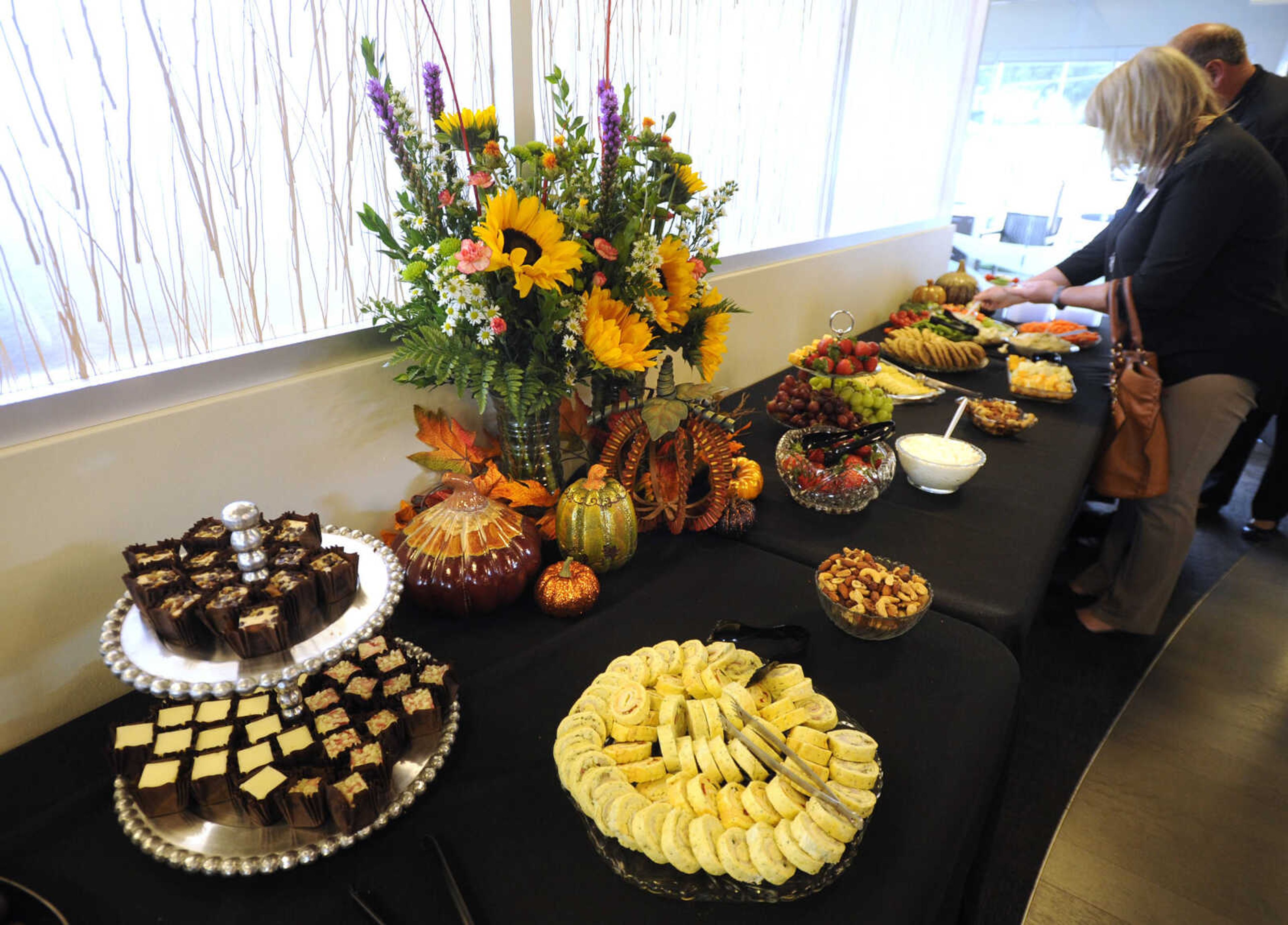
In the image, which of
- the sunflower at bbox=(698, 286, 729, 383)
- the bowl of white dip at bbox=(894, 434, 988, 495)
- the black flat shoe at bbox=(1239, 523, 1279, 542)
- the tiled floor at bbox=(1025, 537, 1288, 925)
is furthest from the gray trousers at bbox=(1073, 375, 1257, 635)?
the sunflower at bbox=(698, 286, 729, 383)

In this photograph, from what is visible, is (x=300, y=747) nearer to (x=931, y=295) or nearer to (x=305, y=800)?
(x=305, y=800)

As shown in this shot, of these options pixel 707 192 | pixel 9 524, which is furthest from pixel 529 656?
pixel 707 192

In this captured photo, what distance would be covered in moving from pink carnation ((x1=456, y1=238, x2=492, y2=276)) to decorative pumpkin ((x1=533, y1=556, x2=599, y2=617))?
15.4 inches

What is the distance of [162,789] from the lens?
1.93 feet

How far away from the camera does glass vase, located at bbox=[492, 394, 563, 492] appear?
1.02 metres

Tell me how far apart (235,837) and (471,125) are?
0.79m

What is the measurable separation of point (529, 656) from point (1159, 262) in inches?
66.2

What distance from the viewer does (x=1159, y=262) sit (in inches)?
62.4

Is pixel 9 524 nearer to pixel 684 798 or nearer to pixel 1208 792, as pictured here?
pixel 684 798

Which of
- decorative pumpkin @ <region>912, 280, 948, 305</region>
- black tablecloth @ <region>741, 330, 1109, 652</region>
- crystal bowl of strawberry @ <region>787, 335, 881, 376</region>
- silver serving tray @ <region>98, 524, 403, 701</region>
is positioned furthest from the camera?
decorative pumpkin @ <region>912, 280, 948, 305</region>

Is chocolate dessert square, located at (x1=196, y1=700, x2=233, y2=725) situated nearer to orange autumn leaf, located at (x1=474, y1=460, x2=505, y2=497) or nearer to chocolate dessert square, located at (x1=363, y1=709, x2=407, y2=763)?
chocolate dessert square, located at (x1=363, y1=709, x2=407, y2=763)

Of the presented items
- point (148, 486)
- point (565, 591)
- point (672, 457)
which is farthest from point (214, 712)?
point (672, 457)

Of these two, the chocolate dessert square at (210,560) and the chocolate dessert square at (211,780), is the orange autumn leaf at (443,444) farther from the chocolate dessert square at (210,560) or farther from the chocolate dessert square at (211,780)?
the chocolate dessert square at (211,780)

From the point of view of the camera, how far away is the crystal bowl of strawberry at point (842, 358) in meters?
1.60
